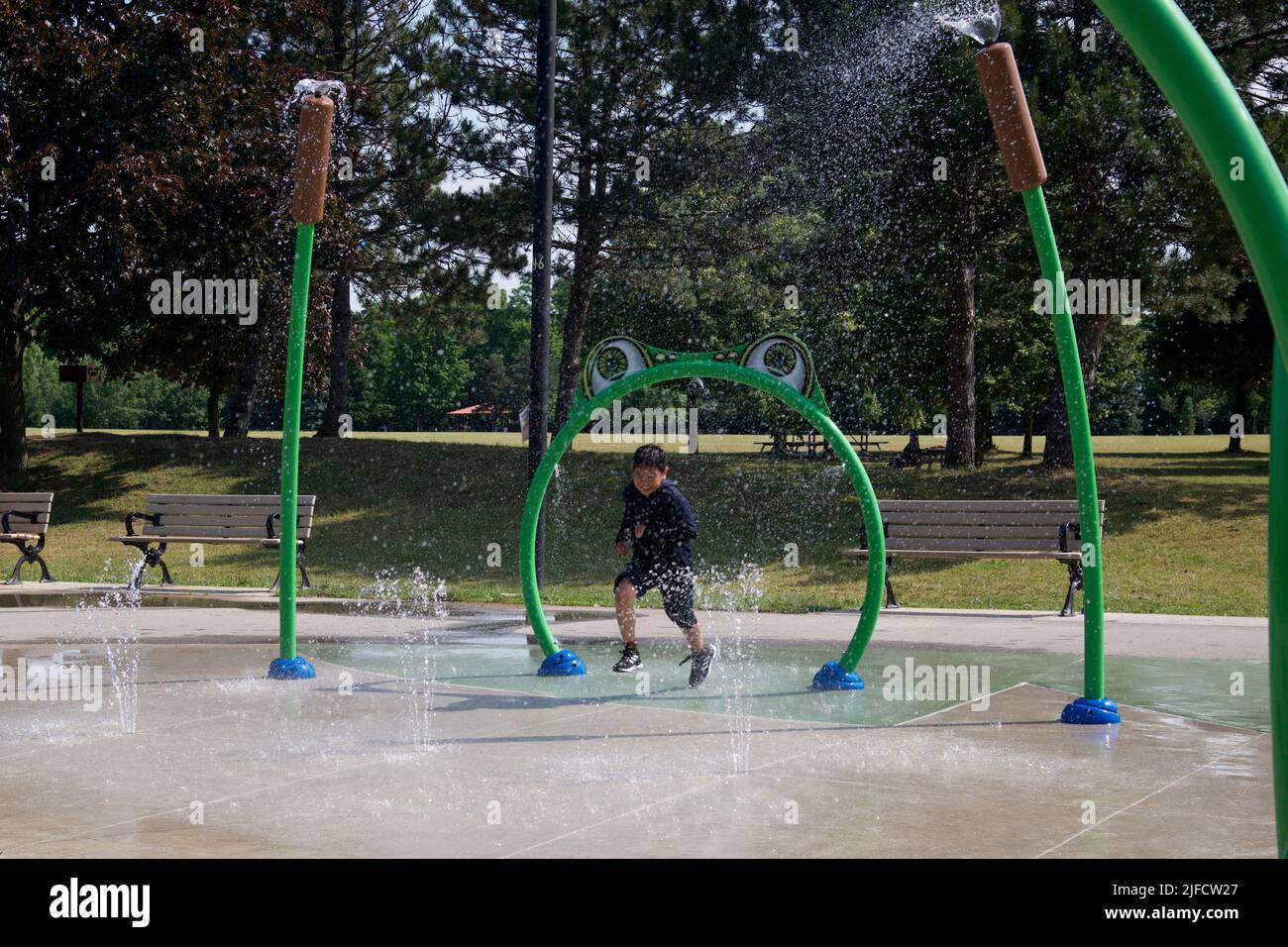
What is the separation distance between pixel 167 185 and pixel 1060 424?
1534cm

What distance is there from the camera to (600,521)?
22406 millimetres

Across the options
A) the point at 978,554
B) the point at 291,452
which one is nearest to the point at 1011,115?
the point at 291,452

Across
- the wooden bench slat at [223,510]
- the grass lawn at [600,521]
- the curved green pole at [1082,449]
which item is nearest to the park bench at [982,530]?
the grass lawn at [600,521]

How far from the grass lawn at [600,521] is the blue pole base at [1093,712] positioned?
6.55 metres

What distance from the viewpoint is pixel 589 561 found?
1953 centimetres

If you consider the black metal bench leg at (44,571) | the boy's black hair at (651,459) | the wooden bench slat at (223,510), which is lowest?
the black metal bench leg at (44,571)

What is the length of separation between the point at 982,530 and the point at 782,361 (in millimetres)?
5656

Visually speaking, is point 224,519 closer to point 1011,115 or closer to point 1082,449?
point 1082,449

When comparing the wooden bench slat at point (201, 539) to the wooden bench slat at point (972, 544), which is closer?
the wooden bench slat at point (972, 544)

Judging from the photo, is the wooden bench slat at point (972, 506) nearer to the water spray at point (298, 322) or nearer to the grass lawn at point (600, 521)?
the grass lawn at point (600, 521)

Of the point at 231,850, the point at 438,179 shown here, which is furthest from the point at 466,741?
the point at 438,179

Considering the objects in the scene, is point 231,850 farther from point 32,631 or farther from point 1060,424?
point 1060,424

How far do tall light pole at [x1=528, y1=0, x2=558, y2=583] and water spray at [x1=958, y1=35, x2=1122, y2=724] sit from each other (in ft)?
16.0

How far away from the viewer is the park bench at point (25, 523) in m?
16.0
